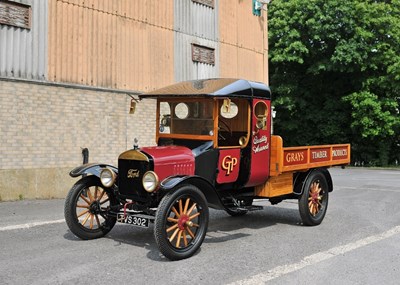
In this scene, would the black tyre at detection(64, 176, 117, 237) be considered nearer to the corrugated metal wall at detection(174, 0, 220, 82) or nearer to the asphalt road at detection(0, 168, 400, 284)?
the asphalt road at detection(0, 168, 400, 284)

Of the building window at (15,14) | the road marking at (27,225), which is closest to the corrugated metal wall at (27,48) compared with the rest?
the building window at (15,14)

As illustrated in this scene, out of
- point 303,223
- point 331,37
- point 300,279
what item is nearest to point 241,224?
A: point 303,223

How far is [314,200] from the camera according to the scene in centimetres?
779

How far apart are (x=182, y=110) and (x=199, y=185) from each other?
1469 mm

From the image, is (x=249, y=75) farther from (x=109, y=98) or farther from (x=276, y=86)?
(x=276, y=86)

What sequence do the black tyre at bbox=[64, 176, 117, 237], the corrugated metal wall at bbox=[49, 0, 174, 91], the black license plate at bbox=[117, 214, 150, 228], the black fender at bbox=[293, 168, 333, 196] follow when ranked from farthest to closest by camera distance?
the corrugated metal wall at bbox=[49, 0, 174, 91] < the black fender at bbox=[293, 168, 333, 196] < the black tyre at bbox=[64, 176, 117, 237] < the black license plate at bbox=[117, 214, 150, 228]

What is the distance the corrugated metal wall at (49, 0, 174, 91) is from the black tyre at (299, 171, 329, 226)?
6970mm

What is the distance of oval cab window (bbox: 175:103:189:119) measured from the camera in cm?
675

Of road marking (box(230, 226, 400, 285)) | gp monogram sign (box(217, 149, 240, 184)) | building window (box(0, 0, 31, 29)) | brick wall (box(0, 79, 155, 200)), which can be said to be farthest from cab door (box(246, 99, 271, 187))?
building window (box(0, 0, 31, 29))

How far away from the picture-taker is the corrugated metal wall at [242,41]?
16328mm

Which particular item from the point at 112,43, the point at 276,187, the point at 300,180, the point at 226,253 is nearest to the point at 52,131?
the point at 112,43

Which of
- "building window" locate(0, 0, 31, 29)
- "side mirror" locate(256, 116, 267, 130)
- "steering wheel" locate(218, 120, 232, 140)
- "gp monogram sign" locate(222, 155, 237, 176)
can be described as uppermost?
"building window" locate(0, 0, 31, 29)

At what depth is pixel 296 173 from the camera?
7801mm

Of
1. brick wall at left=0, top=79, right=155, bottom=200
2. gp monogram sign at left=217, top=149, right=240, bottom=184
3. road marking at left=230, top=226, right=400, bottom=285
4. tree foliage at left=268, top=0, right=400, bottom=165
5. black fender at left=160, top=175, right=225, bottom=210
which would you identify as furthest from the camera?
tree foliage at left=268, top=0, right=400, bottom=165
